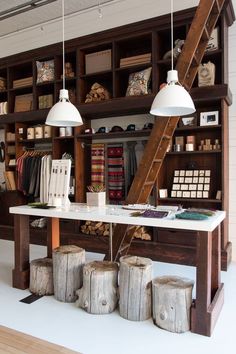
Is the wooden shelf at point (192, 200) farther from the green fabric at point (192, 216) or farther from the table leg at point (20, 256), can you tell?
the table leg at point (20, 256)

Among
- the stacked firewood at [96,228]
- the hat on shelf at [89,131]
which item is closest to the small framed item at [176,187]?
the stacked firewood at [96,228]

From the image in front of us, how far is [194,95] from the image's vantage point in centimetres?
379

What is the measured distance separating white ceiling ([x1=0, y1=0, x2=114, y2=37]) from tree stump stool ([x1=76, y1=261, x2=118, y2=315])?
432 centimetres

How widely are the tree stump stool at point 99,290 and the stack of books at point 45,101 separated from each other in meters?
3.28

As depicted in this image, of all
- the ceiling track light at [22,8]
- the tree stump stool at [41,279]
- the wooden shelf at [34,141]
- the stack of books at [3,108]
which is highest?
the ceiling track light at [22,8]

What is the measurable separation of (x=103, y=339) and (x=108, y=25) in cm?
459

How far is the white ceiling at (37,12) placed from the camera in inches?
188

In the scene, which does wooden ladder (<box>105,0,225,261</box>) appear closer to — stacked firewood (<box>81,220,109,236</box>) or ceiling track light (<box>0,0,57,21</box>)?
A: stacked firewood (<box>81,220,109,236</box>)

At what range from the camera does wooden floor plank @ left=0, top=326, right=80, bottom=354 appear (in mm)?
2055

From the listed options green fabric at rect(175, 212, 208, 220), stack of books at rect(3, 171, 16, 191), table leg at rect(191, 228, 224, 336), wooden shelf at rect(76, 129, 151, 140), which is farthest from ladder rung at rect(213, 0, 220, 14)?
stack of books at rect(3, 171, 16, 191)

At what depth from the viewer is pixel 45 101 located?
5027 millimetres

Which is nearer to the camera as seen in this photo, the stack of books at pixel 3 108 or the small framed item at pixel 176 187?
the small framed item at pixel 176 187

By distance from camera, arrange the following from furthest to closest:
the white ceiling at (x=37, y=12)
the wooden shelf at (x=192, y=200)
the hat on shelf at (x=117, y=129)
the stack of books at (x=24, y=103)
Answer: the stack of books at (x=24, y=103), the white ceiling at (x=37, y=12), the hat on shelf at (x=117, y=129), the wooden shelf at (x=192, y=200)

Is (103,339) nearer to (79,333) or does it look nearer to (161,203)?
(79,333)
